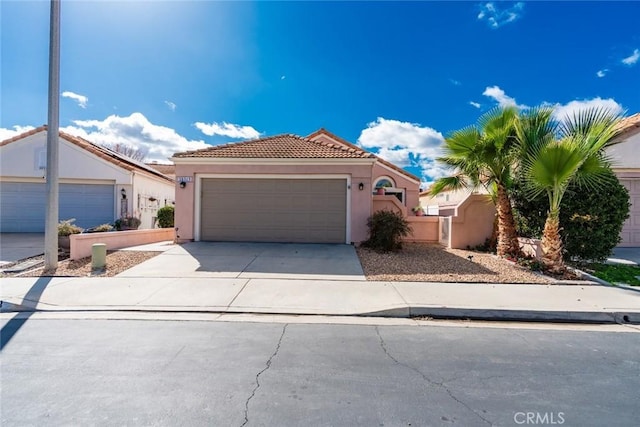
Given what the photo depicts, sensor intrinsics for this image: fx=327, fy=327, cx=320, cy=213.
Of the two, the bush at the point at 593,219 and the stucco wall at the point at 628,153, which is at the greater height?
the stucco wall at the point at 628,153

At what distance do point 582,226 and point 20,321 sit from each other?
1269 centimetres

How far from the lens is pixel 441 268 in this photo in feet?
28.5

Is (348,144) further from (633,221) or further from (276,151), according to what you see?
(633,221)

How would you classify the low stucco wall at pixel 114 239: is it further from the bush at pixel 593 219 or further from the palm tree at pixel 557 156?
the bush at pixel 593 219

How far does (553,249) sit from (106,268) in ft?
37.3

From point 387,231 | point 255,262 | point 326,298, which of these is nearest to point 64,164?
point 255,262

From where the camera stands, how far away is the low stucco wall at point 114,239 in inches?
371

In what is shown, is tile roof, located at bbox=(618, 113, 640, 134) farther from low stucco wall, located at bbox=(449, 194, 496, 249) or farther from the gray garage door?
the gray garage door

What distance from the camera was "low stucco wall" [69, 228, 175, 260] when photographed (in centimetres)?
943

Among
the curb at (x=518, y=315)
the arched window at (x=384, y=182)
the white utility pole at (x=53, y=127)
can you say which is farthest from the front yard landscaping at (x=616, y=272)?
the arched window at (x=384, y=182)

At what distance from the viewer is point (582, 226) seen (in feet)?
29.7

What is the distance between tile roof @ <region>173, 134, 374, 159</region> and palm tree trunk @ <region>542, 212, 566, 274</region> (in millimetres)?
5797

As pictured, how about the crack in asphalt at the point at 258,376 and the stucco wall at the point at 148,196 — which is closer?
the crack in asphalt at the point at 258,376

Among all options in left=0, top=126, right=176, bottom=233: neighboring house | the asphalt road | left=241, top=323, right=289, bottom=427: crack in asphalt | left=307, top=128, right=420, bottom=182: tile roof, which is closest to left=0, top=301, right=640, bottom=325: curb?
the asphalt road
